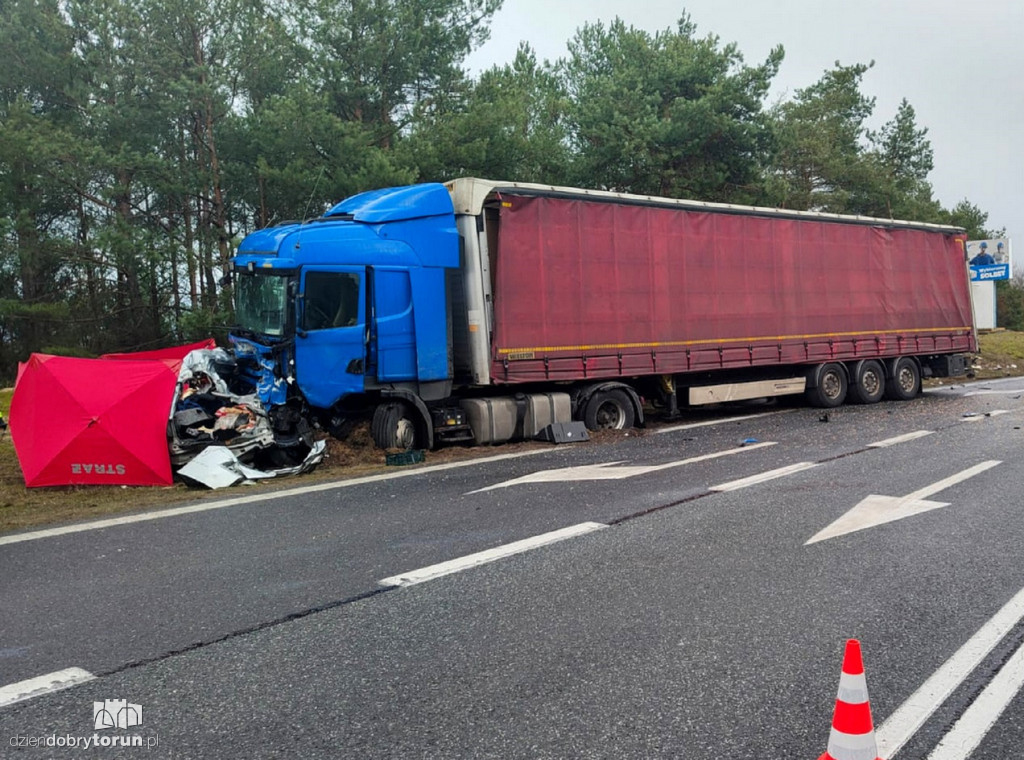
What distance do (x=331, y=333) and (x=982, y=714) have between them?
843 centimetres

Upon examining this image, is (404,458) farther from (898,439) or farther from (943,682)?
(943,682)

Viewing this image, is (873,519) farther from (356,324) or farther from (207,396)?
(207,396)

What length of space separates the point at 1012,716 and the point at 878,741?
66cm

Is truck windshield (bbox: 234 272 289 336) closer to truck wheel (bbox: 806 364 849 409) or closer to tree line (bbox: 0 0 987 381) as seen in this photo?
tree line (bbox: 0 0 987 381)

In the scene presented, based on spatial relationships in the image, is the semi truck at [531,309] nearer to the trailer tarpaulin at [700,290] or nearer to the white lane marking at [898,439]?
the trailer tarpaulin at [700,290]

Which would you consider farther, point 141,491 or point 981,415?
point 981,415

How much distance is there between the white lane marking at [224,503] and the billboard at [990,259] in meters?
25.2

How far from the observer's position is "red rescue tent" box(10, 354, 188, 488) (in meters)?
9.02

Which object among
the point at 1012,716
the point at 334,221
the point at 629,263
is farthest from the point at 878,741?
the point at 629,263

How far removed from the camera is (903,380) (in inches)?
693

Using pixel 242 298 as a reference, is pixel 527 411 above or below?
below

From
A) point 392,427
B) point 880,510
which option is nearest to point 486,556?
point 880,510

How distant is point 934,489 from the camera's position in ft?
26.0

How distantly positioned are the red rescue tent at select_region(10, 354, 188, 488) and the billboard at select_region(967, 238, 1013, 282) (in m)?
28.4
